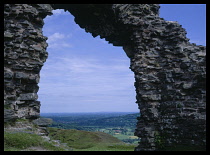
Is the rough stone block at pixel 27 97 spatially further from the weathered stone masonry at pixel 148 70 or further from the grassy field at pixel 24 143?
the grassy field at pixel 24 143

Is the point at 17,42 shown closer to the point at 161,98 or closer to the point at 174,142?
the point at 161,98

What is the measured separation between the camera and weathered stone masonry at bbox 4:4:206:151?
52.2ft

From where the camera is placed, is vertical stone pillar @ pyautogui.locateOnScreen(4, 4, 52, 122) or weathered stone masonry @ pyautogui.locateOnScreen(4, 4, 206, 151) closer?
vertical stone pillar @ pyautogui.locateOnScreen(4, 4, 52, 122)

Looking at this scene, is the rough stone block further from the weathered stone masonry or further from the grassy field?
the grassy field

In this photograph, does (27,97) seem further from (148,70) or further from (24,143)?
(148,70)

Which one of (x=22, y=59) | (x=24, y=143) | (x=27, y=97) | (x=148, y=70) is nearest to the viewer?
(x=24, y=143)

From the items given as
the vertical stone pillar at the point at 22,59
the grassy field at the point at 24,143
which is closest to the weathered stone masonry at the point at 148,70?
the vertical stone pillar at the point at 22,59

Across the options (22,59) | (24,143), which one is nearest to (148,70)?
(22,59)

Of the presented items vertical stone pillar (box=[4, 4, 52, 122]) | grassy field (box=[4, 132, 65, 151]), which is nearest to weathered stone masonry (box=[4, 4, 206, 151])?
vertical stone pillar (box=[4, 4, 52, 122])

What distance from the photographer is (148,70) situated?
60.8ft

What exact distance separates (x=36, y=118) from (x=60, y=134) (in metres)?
24.8

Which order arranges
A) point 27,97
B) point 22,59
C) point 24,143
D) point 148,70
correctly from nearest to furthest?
point 24,143 < point 27,97 < point 22,59 < point 148,70

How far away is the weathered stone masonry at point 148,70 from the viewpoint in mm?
15922
